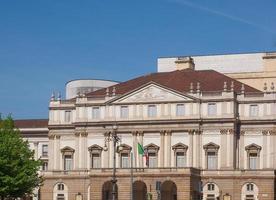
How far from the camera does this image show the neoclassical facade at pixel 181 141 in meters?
113

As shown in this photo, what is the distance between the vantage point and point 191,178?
111312 mm

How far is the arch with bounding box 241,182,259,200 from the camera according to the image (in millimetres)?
112875

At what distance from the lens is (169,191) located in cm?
11562

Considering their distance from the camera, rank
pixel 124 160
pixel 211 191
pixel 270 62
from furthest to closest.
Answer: pixel 270 62 → pixel 124 160 → pixel 211 191

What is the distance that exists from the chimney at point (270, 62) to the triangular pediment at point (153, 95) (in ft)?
83.5

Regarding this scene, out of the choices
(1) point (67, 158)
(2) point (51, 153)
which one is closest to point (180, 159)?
(1) point (67, 158)

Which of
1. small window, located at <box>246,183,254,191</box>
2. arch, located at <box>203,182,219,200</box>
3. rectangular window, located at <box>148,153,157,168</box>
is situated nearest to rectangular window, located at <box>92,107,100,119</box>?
rectangular window, located at <box>148,153,157,168</box>

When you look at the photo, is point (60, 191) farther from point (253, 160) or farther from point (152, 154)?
point (253, 160)

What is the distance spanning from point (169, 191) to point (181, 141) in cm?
649

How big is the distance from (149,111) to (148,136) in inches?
126

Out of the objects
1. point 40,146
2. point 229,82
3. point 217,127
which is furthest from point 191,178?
point 40,146

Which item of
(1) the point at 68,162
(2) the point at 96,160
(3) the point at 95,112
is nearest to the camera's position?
(2) the point at 96,160

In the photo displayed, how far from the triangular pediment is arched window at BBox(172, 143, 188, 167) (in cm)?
581

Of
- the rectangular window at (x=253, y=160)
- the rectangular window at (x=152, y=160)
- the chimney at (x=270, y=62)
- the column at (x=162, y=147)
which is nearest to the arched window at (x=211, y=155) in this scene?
the rectangular window at (x=253, y=160)
